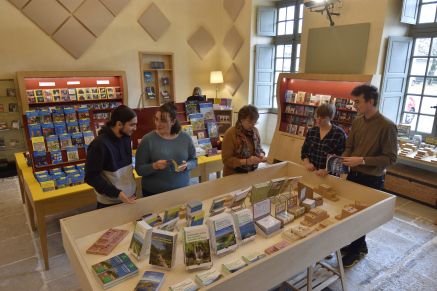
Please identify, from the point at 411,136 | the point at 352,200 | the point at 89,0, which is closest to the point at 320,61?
the point at 411,136

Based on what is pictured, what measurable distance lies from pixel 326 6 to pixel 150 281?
17.8 feet

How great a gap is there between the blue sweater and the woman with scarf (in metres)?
0.34

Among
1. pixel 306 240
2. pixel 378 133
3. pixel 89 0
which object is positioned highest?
pixel 89 0

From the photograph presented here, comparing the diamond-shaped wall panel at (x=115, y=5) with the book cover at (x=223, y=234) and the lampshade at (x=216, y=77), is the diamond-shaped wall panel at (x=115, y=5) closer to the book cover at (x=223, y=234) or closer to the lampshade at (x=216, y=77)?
the lampshade at (x=216, y=77)

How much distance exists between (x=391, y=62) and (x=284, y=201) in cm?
405

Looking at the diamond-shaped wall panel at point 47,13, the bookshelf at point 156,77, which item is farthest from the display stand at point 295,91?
the diamond-shaped wall panel at point 47,13

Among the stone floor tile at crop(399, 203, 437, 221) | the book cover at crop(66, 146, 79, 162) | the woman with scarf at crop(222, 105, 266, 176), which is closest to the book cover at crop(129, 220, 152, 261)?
the woman with scarf at crop(222, 105, 266, 176)

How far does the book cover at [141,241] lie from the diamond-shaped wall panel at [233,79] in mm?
6917

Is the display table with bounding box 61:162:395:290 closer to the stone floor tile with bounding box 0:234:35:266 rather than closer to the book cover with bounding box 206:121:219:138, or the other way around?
the book cover with bounding box 206:121:219:138

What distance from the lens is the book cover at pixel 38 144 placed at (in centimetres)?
315

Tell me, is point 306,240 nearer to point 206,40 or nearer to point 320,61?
point 320,61

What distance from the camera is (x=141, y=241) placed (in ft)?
5.59

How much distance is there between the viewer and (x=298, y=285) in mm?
2541

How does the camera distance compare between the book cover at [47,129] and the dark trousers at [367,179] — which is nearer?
the dark trousers at [367,179]
